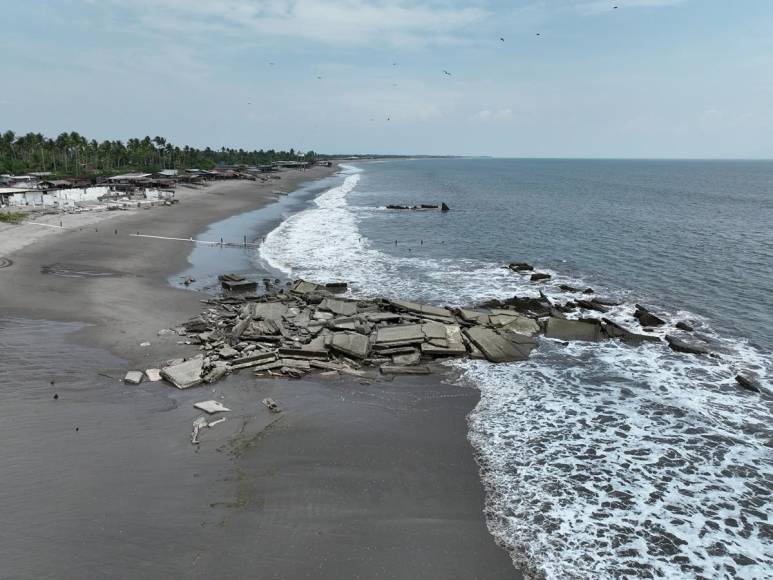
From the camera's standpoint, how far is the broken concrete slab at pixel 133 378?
64.2ft

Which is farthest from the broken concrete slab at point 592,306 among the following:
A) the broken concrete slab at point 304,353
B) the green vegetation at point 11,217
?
the green vegetation at point 11,217

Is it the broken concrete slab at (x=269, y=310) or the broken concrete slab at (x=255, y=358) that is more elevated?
the broken concrete slab at (x=269, y=310)

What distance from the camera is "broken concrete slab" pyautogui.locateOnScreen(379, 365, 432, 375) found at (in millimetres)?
→ 22062

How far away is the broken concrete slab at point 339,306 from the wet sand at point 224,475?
25.7ft

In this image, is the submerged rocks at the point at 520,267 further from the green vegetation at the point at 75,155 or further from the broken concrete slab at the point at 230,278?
the green vegetation at the point at 75,155

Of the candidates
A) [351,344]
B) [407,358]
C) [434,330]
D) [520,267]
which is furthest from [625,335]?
[351,344]

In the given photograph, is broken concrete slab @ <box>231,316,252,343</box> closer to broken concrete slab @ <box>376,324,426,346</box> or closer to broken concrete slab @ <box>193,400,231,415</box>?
broken concrete slab @ <box>193,400,231,415</box>

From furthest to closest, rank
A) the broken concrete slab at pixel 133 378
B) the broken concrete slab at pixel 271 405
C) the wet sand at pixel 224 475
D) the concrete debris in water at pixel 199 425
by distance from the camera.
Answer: the broken concrete slab at pixel 133 378 < the broken concrete slab at pixel 271 405 < the concrete debris in water at pixel 199 425 < the wet sand at pixel 224 475

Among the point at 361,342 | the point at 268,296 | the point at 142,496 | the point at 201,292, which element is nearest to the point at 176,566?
the point at 142,496

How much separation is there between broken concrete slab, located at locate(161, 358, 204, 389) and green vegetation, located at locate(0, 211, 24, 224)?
45.9 metres

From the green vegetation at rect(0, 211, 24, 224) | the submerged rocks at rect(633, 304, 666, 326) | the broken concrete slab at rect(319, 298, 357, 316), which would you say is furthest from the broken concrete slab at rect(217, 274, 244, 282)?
the green vegetation at rect(0, 211, 24, 224)

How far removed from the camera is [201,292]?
3247 cm

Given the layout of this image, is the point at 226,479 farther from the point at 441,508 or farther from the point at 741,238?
the point at 741,238

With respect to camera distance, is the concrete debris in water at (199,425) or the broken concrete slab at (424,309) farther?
the broken concrete slab at (424,309)
